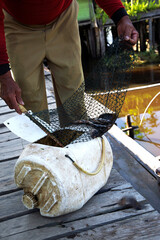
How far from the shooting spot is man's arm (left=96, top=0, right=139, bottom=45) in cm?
216

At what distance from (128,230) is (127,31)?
1.42 meters

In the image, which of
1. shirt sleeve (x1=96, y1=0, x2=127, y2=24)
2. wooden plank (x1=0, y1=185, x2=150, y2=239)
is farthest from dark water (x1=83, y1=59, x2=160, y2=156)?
wooden plank (x1=0, y1=185, x2=150, y2=239)

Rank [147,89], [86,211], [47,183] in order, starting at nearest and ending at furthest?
[47,183] < [86,211] < [147,89]

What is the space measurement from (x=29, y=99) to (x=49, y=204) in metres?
1.06

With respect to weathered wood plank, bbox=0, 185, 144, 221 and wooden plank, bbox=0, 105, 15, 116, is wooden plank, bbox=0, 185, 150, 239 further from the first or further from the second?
wooden plank, bbox=0, 105, 15, 116

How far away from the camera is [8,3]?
2.09 metres

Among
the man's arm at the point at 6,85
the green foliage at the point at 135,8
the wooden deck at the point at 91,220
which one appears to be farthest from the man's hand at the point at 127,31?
the green foliage at the point at 135,8

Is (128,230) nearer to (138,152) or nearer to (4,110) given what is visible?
(138,152)

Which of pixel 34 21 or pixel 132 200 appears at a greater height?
pixel 34 21

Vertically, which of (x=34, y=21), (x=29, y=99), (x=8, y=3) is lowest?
(x=29, y=99)

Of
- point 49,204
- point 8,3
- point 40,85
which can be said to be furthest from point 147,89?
point 49,204

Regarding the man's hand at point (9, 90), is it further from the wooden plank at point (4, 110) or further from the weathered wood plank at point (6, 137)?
the wooden plank at point (4, 110)

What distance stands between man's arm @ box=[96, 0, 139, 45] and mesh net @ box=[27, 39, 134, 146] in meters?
0.08

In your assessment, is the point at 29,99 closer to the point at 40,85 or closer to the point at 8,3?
the point at 40,85
